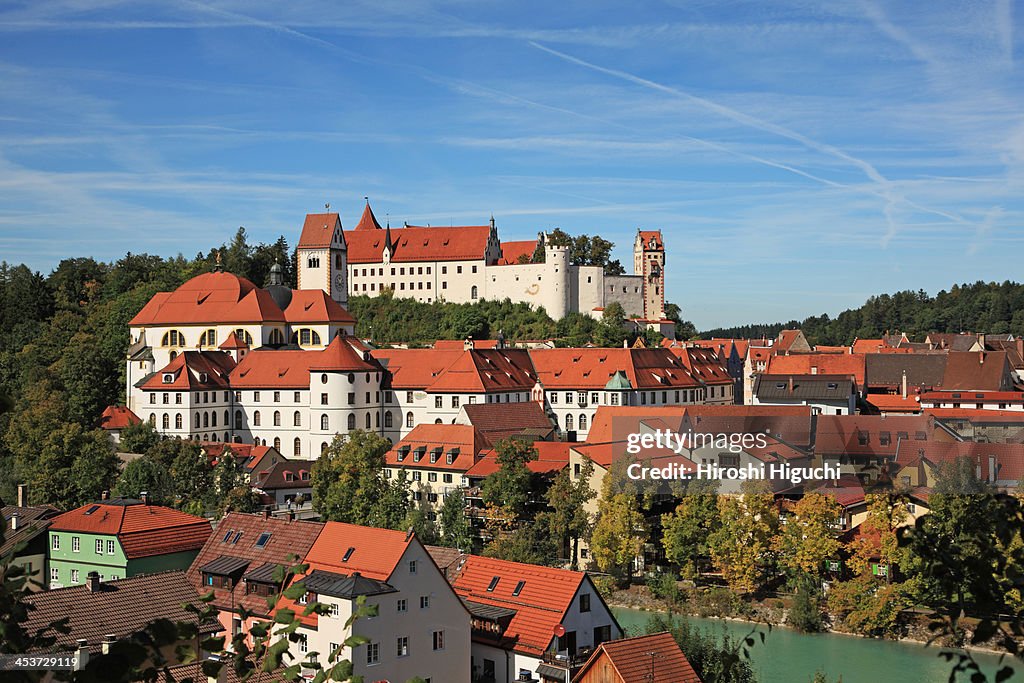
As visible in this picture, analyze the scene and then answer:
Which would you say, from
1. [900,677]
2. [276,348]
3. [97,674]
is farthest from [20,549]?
[276,348]

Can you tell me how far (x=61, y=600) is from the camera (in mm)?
15812

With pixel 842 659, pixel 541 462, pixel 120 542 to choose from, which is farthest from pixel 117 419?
pixel 842 659

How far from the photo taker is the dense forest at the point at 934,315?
11331 centimetres

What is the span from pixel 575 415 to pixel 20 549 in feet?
154

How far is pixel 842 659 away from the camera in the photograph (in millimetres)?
25562

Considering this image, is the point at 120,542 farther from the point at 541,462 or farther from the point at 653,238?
the point at 653,238

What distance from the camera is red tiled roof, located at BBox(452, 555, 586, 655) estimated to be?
68.0 ft

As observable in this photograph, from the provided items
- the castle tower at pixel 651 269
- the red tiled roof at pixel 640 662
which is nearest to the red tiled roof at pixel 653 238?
the castle tower at pixel 651 269

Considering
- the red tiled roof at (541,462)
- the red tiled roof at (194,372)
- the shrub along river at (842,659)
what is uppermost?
the red tiled roof at (194,372)

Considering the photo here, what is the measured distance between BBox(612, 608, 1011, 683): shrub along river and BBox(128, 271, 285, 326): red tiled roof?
31.6 m

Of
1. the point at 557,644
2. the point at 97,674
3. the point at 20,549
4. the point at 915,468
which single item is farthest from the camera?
the point at 915,468

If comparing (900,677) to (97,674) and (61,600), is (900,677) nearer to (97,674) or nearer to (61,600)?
(61,600)

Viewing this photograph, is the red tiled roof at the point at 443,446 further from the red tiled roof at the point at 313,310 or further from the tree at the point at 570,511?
the red tiled roof at the point at 313,310

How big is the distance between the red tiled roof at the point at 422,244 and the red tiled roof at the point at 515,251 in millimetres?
2062
